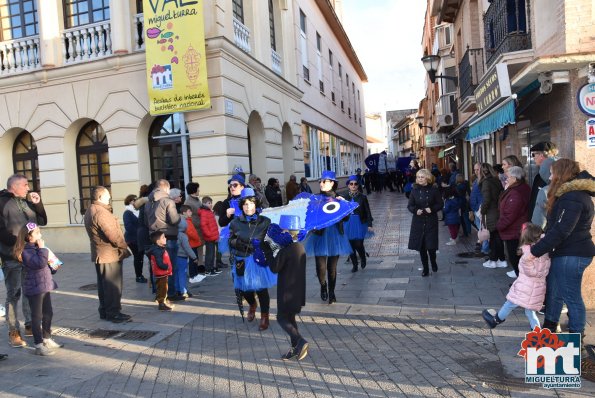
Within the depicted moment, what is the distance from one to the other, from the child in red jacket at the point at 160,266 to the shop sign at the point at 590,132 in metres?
5.85

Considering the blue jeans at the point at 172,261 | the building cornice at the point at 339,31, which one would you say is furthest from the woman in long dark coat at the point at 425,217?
the building cornice at the point at 339,31

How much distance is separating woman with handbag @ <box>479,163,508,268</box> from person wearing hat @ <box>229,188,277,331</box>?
4.64 metres

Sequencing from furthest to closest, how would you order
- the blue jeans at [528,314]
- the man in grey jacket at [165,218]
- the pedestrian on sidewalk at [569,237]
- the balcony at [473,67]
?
1. the balcony at [473,67]
2. the man in grey jacket at [165,218]
3. the blue jeans at [528,314]
4. the pedestrian on sidewalk at [569,237]

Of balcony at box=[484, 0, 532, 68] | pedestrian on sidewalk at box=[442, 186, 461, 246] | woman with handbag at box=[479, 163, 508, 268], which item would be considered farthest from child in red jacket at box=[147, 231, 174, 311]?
balcony at box=[484, 0, 532, 68]

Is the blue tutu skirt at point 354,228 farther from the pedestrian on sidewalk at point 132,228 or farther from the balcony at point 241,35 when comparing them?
the balcony at point 241,35

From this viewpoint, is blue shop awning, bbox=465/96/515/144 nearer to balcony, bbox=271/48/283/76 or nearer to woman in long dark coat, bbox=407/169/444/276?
woman in long dark coat, bbox=407/169/444/276

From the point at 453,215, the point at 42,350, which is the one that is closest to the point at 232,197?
the point at 42,350

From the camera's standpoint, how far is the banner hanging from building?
39.1 feet

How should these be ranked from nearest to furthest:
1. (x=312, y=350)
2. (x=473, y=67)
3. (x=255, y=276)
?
1. (x=312, y=350)
2. (x=255, y=276)
3. (x=473, y=67)

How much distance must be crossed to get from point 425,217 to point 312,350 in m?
4.23

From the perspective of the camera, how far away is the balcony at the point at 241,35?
13.8m

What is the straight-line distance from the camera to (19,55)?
1457 centimetres

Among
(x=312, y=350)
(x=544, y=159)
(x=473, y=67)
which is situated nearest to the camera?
(x=312, y=350)

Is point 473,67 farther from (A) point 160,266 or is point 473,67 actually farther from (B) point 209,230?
(A) point 160,266
